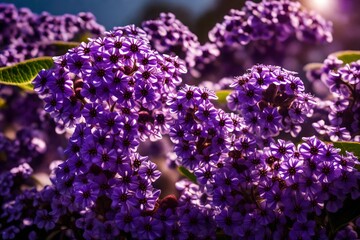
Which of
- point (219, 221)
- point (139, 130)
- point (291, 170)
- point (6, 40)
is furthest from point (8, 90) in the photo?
point (291, 170)

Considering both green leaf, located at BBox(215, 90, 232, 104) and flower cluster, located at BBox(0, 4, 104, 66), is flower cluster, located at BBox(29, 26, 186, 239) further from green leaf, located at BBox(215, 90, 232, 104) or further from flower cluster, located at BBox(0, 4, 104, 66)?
flower cluster, located at BBox(0, 4, 104, 66)

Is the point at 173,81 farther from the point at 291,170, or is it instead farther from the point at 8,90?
the point at 8,90

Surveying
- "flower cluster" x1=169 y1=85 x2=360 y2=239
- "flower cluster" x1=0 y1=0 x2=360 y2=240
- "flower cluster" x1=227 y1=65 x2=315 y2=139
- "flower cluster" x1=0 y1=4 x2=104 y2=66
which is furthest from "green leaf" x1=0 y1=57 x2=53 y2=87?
"flower cluster" x1=227 y1=65 x2=315 y2=139

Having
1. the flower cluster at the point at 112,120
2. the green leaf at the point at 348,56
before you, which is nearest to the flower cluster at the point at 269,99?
the flower cluster at the point at 112,120

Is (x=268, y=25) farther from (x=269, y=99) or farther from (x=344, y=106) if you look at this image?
(x=269, y=99)

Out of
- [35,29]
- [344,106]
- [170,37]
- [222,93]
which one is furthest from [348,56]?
[35,29]
